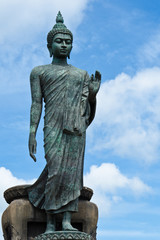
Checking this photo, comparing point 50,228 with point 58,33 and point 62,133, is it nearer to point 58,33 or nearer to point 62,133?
point 62,133

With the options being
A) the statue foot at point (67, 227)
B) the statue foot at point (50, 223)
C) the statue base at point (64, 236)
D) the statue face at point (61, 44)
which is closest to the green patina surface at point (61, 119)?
the statue face at point (61, 44)

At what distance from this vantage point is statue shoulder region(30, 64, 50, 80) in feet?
49.4

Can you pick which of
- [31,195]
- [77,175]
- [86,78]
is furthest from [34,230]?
[86,78]

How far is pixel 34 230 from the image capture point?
14.8 meters

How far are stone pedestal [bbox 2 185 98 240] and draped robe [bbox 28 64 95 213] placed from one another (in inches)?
10.4

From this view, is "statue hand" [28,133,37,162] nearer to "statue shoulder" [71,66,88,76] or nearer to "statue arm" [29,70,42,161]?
"statue arm" [29,70,42,161]

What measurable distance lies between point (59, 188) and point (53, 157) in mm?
721

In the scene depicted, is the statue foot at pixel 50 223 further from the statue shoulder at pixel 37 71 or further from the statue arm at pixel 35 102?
the statue shoulder at pixel 37 71

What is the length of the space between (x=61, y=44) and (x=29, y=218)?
14.0 feet

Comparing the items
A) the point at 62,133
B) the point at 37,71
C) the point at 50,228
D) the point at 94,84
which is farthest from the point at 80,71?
the point at 50,228

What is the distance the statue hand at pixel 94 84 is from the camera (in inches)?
598

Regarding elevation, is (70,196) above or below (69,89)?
below

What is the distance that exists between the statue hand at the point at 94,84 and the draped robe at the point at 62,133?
0.43ft

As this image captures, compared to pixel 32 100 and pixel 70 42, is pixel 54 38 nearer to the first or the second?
pixel 70 42
